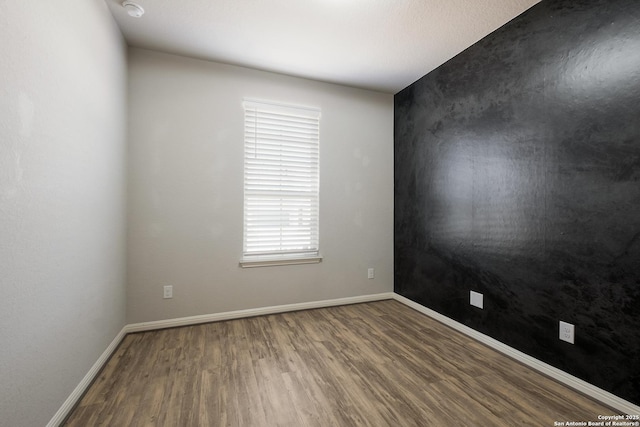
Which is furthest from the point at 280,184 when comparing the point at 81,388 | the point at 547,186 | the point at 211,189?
the point at 547,186

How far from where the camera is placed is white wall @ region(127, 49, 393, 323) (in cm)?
261

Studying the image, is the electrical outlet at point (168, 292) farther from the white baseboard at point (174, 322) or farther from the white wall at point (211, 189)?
the white baseboard at point (174, 322)

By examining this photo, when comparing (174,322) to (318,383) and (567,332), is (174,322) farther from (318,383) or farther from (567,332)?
(567,332)

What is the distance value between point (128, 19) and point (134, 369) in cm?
268

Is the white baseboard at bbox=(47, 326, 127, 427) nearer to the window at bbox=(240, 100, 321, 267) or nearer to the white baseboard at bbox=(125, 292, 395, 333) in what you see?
the white baseboard at bbox=(125, 292, 395, 333)

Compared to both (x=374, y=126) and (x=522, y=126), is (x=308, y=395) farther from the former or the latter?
(x=374, y=126)

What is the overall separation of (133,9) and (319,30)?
55.3 inches

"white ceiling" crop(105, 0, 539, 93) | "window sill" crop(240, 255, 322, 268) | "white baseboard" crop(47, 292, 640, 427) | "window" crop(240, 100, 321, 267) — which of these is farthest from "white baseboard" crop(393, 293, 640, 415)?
"white ceiling" crop(105, 0, 539, 93)

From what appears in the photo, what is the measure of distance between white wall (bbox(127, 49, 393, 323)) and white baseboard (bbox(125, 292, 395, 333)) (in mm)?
55

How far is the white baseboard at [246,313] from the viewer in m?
2.62

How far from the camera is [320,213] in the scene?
3.28 m

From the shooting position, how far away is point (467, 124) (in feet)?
8.60

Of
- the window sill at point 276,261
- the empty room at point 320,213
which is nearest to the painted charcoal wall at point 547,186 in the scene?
the empty room at point 320,213

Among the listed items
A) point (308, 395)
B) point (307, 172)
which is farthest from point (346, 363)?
point (307, 172)
